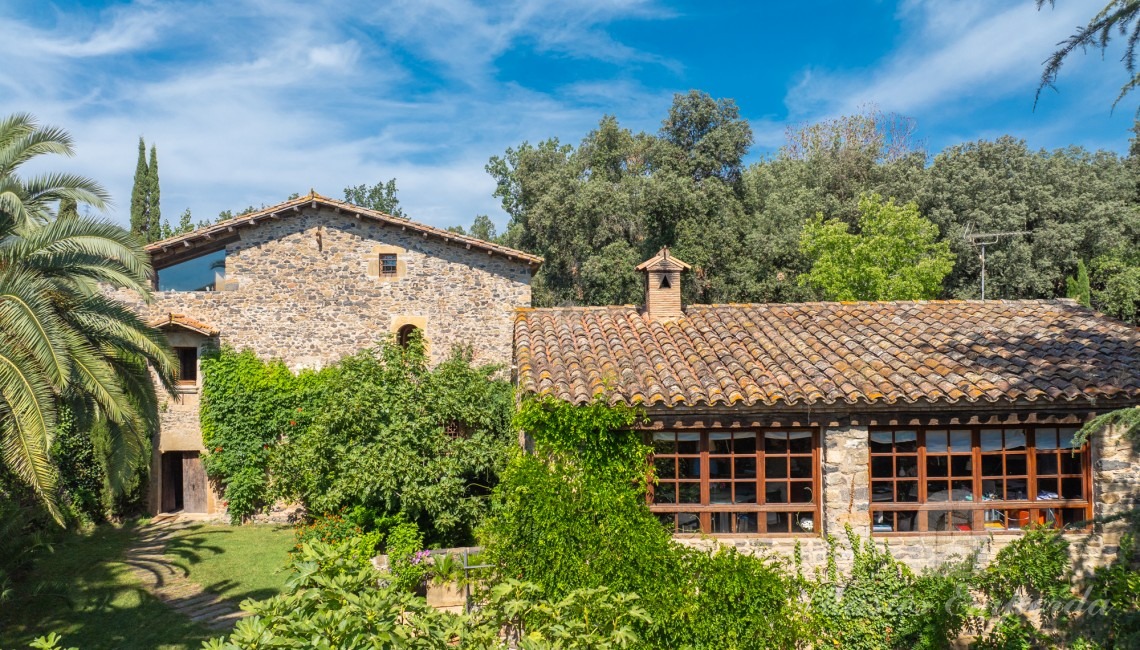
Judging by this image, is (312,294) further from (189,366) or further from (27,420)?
(27,420)

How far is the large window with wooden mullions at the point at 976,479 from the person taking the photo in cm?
1023

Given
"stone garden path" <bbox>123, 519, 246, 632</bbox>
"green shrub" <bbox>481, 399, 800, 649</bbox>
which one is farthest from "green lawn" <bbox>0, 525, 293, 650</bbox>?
"green shrub" <bbox>481, 399, 800, 649</bbox>

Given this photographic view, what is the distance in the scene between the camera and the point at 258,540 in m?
16.4

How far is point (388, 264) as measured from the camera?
18906mm

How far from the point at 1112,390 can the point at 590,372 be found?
7292 millimetres

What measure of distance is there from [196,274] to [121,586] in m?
→ 8.67

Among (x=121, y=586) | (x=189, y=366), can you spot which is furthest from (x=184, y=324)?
(x=121, y=586)

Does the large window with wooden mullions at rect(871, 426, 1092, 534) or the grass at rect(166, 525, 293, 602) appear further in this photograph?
the grass at rect(166, 525, 293, 602)

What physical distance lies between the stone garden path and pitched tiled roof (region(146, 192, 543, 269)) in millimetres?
7340

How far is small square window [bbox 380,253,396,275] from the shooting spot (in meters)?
18.9

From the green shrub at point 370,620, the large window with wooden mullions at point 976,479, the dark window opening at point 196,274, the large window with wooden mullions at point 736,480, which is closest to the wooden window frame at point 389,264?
the dark window opening at point 196,274

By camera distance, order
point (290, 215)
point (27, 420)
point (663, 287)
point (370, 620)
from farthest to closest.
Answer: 1. point (290, 215)
2. point (663, 287)
3. point (27, 420)
4. point (370, 620)

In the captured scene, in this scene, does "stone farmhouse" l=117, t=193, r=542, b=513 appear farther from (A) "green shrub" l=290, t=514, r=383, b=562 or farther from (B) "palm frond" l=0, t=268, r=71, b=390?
(B) "palm frond" l=0, t=268, r=71, b=390

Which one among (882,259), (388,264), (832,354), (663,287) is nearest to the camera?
(832,354)
